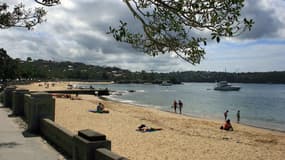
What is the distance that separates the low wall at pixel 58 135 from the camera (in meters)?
7.65

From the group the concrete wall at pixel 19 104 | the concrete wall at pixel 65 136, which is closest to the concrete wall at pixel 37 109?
the concrete wall at pixel 65 136

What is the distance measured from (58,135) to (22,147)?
0.88m

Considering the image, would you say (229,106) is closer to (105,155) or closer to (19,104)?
(19,104)

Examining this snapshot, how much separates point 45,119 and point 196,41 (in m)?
6.93

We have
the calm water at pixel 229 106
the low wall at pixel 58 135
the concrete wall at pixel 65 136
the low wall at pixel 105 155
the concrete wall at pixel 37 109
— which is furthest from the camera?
the calm water at pixel 229 106

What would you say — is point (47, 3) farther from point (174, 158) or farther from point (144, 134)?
point (144, 134)

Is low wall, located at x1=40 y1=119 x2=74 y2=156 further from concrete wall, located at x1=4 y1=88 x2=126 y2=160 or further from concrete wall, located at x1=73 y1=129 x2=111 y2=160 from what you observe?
concrete wall, located at x1=73 y1=129 x2=111 y2=160

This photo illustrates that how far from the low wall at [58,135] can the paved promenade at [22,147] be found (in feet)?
0.67

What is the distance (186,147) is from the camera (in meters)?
14.3

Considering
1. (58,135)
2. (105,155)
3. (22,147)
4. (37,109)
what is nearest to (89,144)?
(105,155)

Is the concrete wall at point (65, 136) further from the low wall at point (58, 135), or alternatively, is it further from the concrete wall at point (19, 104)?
the concrete wall at point (19, 104)

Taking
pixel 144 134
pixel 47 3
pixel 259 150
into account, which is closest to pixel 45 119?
pixel 47 3

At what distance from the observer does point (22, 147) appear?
8.22 meters

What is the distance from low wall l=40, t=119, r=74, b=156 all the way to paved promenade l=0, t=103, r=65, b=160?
0.21 m
